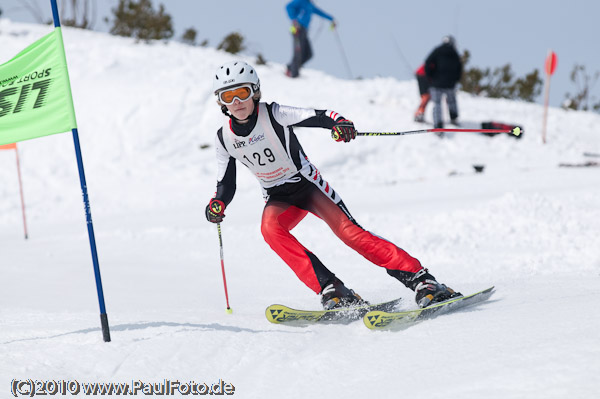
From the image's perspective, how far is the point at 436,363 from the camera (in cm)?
303

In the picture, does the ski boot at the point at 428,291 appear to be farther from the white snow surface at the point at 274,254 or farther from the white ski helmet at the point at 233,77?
the white ski helmet at the point at 233,77

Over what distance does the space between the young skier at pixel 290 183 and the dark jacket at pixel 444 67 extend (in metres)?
10.3

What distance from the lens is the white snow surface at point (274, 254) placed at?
3168 millimetres

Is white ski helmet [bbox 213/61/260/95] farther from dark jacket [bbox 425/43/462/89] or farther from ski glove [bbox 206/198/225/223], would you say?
dark jacket [bbox 425/43/462/89]

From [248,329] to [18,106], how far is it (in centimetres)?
219

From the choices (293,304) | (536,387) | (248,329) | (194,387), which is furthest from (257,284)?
(536,387)

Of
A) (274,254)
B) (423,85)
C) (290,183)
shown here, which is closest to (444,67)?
(423,85)

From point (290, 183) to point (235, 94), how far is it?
814 millimetres

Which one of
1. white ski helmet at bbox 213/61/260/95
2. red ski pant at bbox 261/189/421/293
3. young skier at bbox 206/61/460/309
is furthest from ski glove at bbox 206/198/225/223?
white ski helmet at bbox 213/61/260/95

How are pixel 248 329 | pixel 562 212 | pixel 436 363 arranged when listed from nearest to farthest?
1. pixel 436 363
2. pixel 248 329
3. pixel 562 212

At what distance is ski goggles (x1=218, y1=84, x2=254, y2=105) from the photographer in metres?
4.20

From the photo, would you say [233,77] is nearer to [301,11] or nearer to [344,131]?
[344,131]

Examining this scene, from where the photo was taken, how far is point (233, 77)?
4184 millimetres

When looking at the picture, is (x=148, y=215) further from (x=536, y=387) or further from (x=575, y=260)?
(x=536, y=387)
